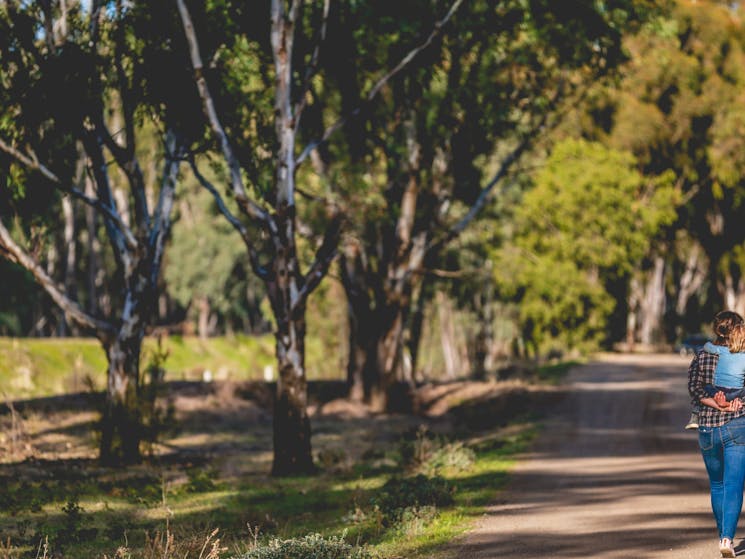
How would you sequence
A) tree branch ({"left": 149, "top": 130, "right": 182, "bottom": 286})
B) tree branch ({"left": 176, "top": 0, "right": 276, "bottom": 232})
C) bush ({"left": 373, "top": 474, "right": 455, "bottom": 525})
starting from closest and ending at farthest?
bush ({"left": 373, "top": 474, "right": 455, "bottom": 525}) → tree branch ({"left": 176, "top": 0, "right": 276, "bottom": 232}) → tree branch ({"left": 149, "top": 130, "right": 182, "bottom": 286})

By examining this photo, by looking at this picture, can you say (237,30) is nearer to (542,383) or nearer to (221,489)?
(221,489)

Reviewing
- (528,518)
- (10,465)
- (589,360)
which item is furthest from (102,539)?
(589,360)

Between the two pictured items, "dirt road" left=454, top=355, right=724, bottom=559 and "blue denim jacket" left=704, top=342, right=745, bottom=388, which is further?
"dirt road" left=454, top=355, right=724, bottom=559

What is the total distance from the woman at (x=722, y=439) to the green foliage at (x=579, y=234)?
128 feet

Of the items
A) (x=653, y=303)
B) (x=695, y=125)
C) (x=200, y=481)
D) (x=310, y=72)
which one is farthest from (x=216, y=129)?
(x=653, y=303)

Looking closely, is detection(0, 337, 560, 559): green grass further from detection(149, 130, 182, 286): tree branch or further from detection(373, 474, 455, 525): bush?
detection(149, 130, 182, 286): tree branch

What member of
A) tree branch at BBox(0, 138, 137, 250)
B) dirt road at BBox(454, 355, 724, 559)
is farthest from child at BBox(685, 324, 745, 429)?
tree branch at BBox(0, 138, 137, 250)

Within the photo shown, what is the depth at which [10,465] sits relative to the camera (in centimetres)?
1616

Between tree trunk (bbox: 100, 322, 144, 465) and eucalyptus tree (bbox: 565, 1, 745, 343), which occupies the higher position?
eucalyptus tree (bbox: 565, 1, 745, 343)

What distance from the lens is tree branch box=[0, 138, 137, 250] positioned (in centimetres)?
1611

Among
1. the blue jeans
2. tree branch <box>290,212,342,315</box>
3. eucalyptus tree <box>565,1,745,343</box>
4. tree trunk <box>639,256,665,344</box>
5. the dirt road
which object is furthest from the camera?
tree trunk <box>639,256,665,344</box>

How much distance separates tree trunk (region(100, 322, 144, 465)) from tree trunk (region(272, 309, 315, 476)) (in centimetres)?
234

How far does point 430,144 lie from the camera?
25234 millimetres

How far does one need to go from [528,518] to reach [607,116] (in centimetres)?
4405
